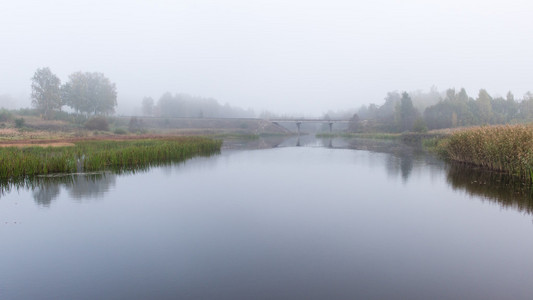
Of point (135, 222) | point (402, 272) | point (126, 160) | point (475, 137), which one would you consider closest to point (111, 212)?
point (135, 222)

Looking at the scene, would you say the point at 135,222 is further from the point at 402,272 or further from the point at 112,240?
the point at 402,272

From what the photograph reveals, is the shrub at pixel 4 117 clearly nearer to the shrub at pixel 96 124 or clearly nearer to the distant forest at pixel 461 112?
the shrub at pixel 96 124

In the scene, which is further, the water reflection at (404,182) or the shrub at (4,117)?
the shrub at (4,117)

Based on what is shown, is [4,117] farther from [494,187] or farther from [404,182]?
[494,187]

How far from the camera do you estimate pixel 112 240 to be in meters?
10.6

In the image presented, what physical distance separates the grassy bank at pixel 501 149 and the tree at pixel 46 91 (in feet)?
306

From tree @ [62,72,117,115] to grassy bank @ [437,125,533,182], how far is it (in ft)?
321

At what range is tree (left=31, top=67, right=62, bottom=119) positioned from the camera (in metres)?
91.9

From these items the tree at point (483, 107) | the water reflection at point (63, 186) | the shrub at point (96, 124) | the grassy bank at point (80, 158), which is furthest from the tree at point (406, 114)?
the water reflection at point (63, 186)

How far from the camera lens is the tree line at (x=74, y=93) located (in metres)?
92.4

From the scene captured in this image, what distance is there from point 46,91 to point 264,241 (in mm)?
100747

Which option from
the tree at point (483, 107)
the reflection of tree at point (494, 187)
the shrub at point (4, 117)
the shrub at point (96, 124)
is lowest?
the reflection of tree at point (494, 187)

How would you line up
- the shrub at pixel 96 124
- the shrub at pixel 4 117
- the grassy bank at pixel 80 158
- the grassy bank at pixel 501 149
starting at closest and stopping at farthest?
the grassy bank at pixel 501 149
the grassy bank at pixel 80 158
the shrub at pixel 4 117
the shrub at pixel 96 124

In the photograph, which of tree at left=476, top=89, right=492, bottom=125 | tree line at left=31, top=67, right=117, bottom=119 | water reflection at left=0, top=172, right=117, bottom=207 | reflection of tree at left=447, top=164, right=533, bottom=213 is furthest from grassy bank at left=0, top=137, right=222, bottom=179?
tree at left=476, top=89, right=492, bottom=125
